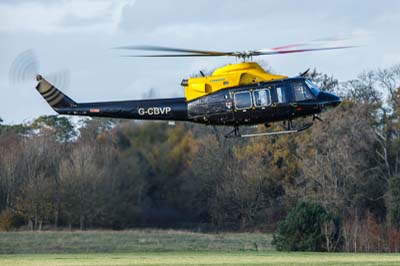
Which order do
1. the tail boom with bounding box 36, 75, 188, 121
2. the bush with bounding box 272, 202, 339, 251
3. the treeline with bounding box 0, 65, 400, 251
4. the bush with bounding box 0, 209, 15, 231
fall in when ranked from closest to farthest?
1. the tail boom with bounding box 36, 75, 188, 121
2. the treeline with bounding box 0, 65, 400, 251
3. the bush with bounding box 0, 209, 15, 231
4. the bush with bounding box 272, 202, 339, 251

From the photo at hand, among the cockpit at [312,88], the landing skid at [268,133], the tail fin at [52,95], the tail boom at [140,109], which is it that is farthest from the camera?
the tail fin at [52,95]

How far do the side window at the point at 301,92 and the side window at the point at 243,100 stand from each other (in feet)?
4.94

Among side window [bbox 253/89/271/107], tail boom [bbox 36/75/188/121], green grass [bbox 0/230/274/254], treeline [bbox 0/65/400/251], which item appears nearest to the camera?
side window [bbox 253/89/271/107]

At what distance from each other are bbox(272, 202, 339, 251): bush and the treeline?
26cm

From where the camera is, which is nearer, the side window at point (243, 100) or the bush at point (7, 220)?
the side window at point (243, 100)

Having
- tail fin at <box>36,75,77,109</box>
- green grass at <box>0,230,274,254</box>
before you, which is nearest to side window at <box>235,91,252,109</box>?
tail fin at <box>36,75,77,109</box>

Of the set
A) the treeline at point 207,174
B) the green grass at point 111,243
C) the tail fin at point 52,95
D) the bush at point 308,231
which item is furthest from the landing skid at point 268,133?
the bush at point 308,231

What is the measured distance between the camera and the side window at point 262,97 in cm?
3147

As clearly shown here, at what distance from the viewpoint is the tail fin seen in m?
33.5

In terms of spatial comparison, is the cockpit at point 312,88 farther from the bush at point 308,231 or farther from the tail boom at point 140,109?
A: the bush at point 308,231

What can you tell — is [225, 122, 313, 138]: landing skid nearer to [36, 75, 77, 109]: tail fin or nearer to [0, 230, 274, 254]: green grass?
[36, 75, 77, 109]: tail fin

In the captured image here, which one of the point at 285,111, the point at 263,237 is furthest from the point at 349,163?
the point at 285,111

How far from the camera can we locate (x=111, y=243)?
52594 millimetres

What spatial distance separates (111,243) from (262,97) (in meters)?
23.2
